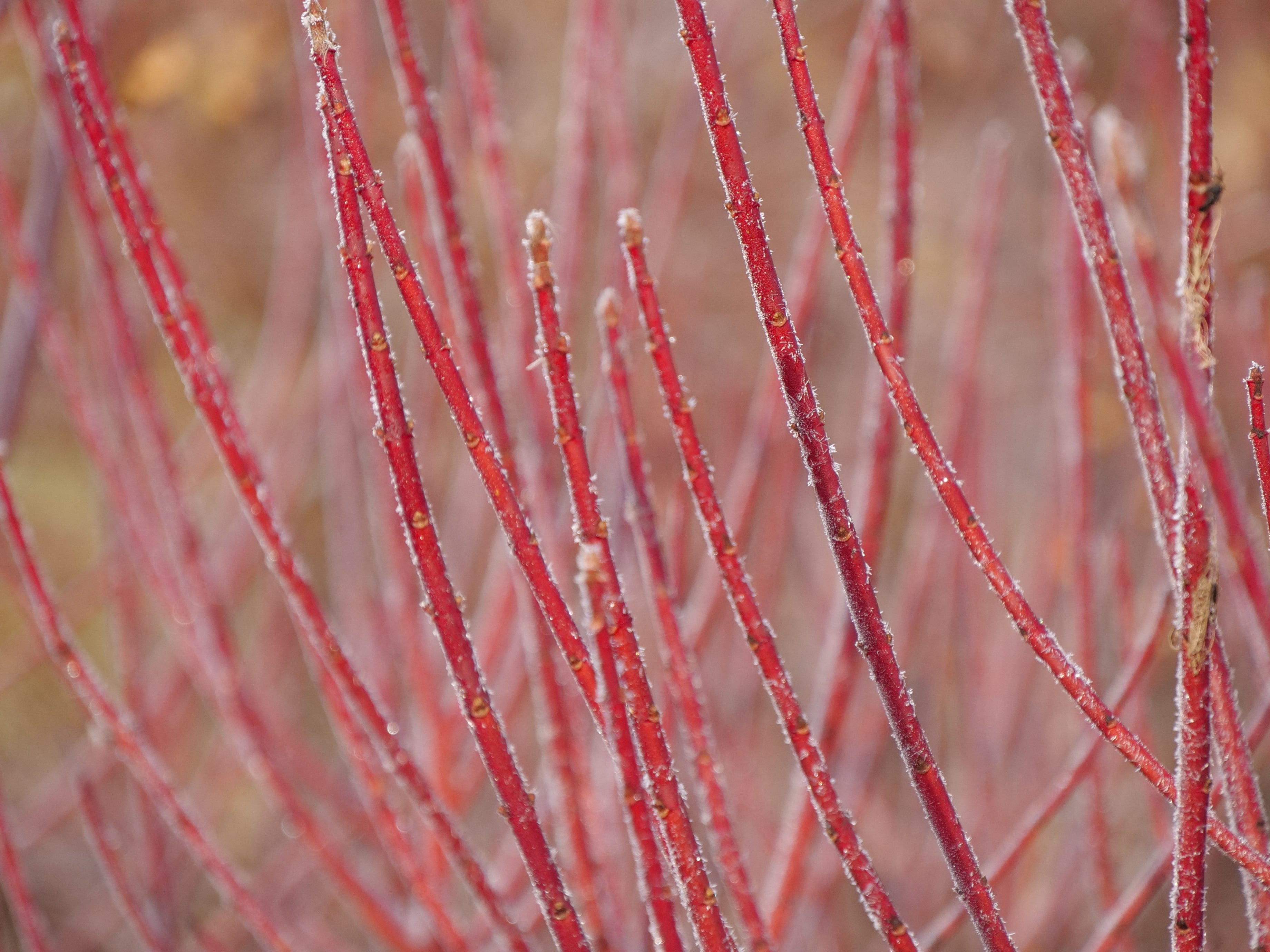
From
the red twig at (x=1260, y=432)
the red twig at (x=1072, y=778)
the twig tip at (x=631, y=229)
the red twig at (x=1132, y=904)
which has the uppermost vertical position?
the twig tip at (x=631, y=229)

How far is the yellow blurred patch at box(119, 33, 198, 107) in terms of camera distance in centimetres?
180

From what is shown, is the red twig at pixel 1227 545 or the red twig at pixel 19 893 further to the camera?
the red twig at pixel 19 893

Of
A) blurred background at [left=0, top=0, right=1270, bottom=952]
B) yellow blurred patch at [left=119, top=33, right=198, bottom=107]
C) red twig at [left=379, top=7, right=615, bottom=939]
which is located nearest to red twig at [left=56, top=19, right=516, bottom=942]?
red twig at [left=379, top=7, right=615, bottom=939]

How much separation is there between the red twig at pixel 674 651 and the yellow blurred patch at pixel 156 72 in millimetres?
1568

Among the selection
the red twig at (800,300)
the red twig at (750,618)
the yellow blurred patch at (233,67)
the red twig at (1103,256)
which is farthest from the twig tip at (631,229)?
the yellow blurred patch at (233,67)

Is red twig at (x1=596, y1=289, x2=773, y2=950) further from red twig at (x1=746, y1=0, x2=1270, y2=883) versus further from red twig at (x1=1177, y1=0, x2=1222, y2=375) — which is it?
red twig at (x1=1177, y1=0, x2=1222, y2=375)

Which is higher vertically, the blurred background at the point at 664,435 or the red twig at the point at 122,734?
the blurred background at the point at 664,435

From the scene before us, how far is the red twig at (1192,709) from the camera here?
1.38 ft

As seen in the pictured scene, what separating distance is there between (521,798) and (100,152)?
0.42m

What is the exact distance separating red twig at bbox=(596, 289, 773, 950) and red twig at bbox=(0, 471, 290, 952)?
13.0 inches

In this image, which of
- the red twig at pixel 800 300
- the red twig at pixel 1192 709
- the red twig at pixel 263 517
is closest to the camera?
the red twig at pixel 1192 709

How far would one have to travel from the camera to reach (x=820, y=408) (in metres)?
0.48

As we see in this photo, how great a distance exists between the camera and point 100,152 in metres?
0.56

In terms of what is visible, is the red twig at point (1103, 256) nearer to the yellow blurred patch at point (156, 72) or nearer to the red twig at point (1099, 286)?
the red twig at point (1099, 286)
